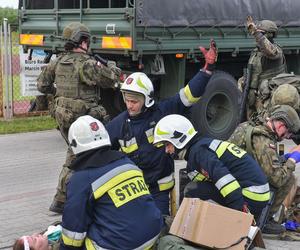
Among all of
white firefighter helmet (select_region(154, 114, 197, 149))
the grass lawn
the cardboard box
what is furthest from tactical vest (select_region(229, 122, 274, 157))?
the grass lawn

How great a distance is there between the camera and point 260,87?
7.33 metres

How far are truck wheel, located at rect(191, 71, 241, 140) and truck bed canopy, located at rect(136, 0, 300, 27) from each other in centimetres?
89

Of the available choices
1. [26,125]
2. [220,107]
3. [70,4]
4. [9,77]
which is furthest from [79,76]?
[9,77]

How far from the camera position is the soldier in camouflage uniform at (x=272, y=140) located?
493 centimetres

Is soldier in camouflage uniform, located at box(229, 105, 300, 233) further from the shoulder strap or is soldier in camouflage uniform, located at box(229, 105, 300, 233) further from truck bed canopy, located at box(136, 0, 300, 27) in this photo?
truck bed canopy, located at box(136, 0, 300, 27)

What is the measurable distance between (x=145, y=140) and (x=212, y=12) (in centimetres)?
461

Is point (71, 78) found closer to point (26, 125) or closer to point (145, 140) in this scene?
point (145, 140)

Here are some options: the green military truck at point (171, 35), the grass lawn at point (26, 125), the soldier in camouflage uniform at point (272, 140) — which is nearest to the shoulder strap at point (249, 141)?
the soldier in camouflage uniform at point (272, 140)

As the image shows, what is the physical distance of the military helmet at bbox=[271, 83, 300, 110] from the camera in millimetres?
5910

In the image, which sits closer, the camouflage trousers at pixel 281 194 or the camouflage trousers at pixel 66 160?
the camouflage trousers at pixel 281 194

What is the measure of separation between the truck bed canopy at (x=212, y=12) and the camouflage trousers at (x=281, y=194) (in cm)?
347

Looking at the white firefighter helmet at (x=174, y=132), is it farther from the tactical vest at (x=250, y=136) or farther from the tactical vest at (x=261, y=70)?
the tactical vest at (x=261, y=70)

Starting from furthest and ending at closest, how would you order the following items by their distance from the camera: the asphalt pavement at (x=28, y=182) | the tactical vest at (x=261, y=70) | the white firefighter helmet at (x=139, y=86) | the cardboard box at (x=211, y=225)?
the tactical vest at (x=261, y=70) < the asphalt pavement at (x=28, y=182) < the white firefighter helmet at (x=139, y=86) < the cardboard box at (x=211, y=225)

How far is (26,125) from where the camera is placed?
10906 millimetres
